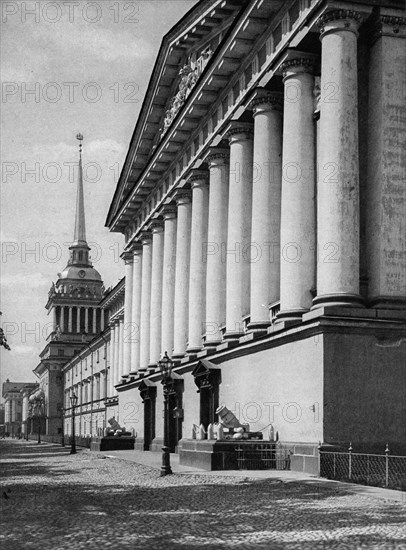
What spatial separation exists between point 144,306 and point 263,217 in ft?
85.5

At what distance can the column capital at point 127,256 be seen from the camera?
64750mm

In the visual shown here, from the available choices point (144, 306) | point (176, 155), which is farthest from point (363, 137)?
point (144, 306)

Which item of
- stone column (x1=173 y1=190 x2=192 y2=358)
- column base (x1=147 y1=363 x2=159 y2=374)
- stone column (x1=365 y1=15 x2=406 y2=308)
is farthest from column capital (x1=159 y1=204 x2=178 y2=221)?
stone column (x1=365 y1=15 x2=406 y2=308)

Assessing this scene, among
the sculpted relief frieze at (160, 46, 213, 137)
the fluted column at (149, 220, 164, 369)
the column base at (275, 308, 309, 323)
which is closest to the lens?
the column base at (275, 308, 309, 323)

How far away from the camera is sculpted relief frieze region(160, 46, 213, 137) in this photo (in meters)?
46.0

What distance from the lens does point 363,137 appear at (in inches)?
1136

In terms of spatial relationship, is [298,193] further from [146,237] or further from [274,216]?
[146,237]

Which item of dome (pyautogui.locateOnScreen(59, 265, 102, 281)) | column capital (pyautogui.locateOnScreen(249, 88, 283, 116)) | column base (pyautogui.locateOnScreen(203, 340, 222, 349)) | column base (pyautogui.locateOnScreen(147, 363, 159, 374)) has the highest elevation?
dome (pyautogui.locateOnScreen(59, 265, 102, 281))

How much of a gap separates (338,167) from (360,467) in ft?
29.3

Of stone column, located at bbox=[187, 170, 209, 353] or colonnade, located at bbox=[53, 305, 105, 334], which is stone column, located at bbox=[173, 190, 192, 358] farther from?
colonnade, located at bbox=[53, 305, 105, 334]

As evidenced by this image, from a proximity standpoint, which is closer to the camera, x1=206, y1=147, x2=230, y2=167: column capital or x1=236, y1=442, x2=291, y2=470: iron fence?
x1=236, y1=442, x2=291, y2=470: iron fence

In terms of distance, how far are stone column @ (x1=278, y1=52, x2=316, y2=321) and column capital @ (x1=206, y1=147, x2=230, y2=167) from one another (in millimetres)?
9919

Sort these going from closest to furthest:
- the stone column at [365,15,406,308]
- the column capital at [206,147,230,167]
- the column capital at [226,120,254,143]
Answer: the stone column at [365,15,406,308], the column capital at [226,120,254,143], the column capital at [206,147,230,167]

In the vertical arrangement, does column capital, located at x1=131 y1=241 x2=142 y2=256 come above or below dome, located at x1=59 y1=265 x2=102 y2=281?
below
